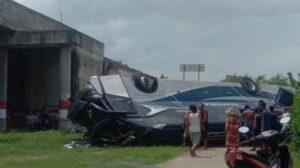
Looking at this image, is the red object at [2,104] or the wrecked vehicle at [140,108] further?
the red object at [2,104]

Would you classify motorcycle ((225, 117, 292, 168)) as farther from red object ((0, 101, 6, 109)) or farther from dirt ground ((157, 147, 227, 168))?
red object ((0, 101, 6, 109))

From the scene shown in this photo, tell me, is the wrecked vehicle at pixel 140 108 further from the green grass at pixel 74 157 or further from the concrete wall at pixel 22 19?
the concrete wall at pixel 22 19

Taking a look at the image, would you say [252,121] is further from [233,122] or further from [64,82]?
[64,82]

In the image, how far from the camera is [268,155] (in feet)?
31.3

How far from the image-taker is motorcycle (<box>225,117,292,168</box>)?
30.5 feet

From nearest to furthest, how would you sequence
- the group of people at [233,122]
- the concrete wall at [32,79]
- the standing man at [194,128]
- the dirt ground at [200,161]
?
the dirt ground at [200,161]
the group of people at [233,122]
the standing man at [194,128]
the concrete wall at [32,79]

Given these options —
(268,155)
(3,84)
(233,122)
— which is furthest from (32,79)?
(268,155)

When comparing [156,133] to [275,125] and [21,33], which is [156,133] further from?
[21,33]

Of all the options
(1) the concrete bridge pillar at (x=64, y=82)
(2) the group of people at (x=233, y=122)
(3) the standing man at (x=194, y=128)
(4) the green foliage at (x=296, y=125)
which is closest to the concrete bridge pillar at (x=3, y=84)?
(1) the concrete bridge pillar at (x=64, y=82)

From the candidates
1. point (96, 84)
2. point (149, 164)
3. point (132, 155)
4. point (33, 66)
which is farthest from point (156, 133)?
point (33, 66)

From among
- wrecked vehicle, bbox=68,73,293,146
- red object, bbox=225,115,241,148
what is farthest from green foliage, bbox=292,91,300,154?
wrecked vehicle, bbox=68,73,293,146

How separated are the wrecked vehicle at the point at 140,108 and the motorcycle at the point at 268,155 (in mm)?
16159

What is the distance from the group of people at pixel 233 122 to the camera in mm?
18453

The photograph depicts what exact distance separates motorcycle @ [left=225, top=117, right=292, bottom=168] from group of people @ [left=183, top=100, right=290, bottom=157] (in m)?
6.99
